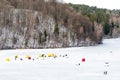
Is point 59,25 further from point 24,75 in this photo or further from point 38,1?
point 24,75

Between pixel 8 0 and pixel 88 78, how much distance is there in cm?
12014

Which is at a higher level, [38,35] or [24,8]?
[24,8]

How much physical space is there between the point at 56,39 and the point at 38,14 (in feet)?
47.9

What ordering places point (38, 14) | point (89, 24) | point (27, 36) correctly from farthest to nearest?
point (89, 24), point (38, 14), point (27, 36)

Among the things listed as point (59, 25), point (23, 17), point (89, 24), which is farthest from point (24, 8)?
point (89, 24)

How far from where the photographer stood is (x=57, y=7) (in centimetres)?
17725

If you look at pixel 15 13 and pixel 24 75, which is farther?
pixel 15 13

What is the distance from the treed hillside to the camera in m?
149

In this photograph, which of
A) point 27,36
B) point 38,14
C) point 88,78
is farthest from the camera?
point 38,14

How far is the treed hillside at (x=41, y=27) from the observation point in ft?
488

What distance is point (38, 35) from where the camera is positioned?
153125 mm

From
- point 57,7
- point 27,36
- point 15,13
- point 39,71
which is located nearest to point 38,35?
point 27,36

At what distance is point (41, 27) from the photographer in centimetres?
15800

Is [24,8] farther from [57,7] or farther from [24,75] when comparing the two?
[24,75]
